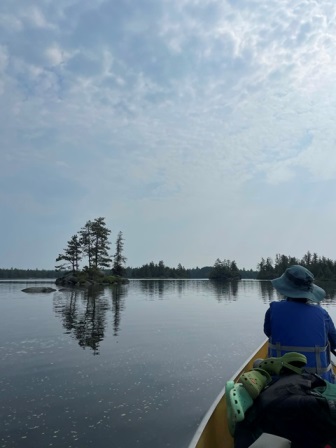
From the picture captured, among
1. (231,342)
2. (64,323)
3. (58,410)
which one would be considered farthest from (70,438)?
(64,323)

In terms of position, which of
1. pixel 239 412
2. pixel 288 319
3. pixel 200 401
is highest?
pixel 288 319

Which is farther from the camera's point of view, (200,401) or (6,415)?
(200,401)

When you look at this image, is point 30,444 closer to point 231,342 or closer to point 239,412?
point 239,412

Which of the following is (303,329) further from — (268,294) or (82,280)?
(82,280)

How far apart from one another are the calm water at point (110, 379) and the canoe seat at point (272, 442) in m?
4.09

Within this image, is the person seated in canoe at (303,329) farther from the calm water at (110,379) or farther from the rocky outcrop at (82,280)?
the rocky outcrop at (82,280)

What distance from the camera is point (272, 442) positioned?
2.86 metres

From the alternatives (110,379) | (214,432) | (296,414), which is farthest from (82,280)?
(296,414)

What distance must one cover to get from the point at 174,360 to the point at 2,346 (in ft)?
22.0

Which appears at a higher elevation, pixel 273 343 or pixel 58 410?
pixel 273 343

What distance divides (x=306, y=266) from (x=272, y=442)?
146644 mm

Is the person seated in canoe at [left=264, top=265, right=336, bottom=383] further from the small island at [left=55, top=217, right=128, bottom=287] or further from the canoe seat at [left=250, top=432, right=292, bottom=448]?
the small island at [left=55, top=217, right=128, bottom=287]

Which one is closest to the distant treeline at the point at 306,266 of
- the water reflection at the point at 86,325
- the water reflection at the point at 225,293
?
the water reflection at the point at 225,293

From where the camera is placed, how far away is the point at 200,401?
28.1 ft
